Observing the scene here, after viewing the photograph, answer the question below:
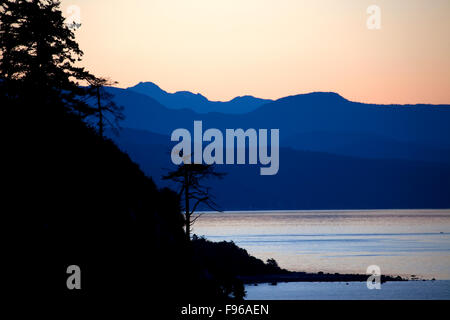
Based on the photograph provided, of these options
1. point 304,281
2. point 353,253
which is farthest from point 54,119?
point 353,253

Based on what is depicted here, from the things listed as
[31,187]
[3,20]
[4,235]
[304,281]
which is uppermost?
[3,20]

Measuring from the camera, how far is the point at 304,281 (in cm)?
10312

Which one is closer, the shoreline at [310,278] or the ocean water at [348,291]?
the ocean water at [348,291]

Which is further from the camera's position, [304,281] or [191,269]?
[304,281]

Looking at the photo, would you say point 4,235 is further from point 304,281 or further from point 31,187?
point 304,281

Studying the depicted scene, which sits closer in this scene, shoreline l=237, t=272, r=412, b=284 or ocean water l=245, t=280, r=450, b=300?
ocean water l=245, t=280, r=450, b=300

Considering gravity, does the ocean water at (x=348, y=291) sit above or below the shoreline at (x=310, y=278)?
below

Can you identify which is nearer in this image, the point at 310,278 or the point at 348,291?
the point at 348,291

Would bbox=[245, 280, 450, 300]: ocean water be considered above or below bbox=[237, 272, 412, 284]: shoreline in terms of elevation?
below

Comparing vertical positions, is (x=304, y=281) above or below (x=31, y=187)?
below
